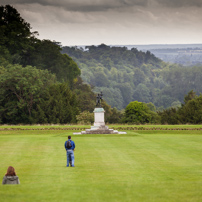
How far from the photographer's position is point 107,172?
17969mm

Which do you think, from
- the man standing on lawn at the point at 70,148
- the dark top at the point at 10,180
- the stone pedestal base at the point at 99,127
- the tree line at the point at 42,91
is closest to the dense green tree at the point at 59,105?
the tree line at the point at 42,91

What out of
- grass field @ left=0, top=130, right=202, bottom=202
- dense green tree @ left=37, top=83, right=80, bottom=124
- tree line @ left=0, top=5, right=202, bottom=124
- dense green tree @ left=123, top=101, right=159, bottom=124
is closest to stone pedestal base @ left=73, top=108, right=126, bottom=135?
grass field @ left=0, top=130, right=202, bottom=202

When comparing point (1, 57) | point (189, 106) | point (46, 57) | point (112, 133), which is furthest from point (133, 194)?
point (46, 57)

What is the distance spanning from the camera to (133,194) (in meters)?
13.3

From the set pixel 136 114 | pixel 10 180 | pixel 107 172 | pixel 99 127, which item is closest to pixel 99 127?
pixel 99 127

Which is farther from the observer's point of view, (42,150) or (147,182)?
(42,150)

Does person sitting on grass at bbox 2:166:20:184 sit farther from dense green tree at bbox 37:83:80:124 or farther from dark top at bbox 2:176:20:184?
dense green tree at bbox 37:83:80:124

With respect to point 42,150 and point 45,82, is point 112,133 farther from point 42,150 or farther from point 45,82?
point 45,82

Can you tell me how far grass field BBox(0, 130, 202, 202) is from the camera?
519 inches

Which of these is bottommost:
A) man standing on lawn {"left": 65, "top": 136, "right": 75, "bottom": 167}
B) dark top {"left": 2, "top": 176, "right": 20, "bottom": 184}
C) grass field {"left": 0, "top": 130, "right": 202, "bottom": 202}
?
grass field {"left": 0, "top": 130, "right": 202, "bottom": 202}

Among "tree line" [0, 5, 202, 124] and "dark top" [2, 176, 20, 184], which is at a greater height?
"tree line" [0, 5, 202, 124]

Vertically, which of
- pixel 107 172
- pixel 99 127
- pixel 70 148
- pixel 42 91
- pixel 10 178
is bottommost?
pixel 107 172

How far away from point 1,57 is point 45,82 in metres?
12.9

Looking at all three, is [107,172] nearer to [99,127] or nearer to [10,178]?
[10,178]
